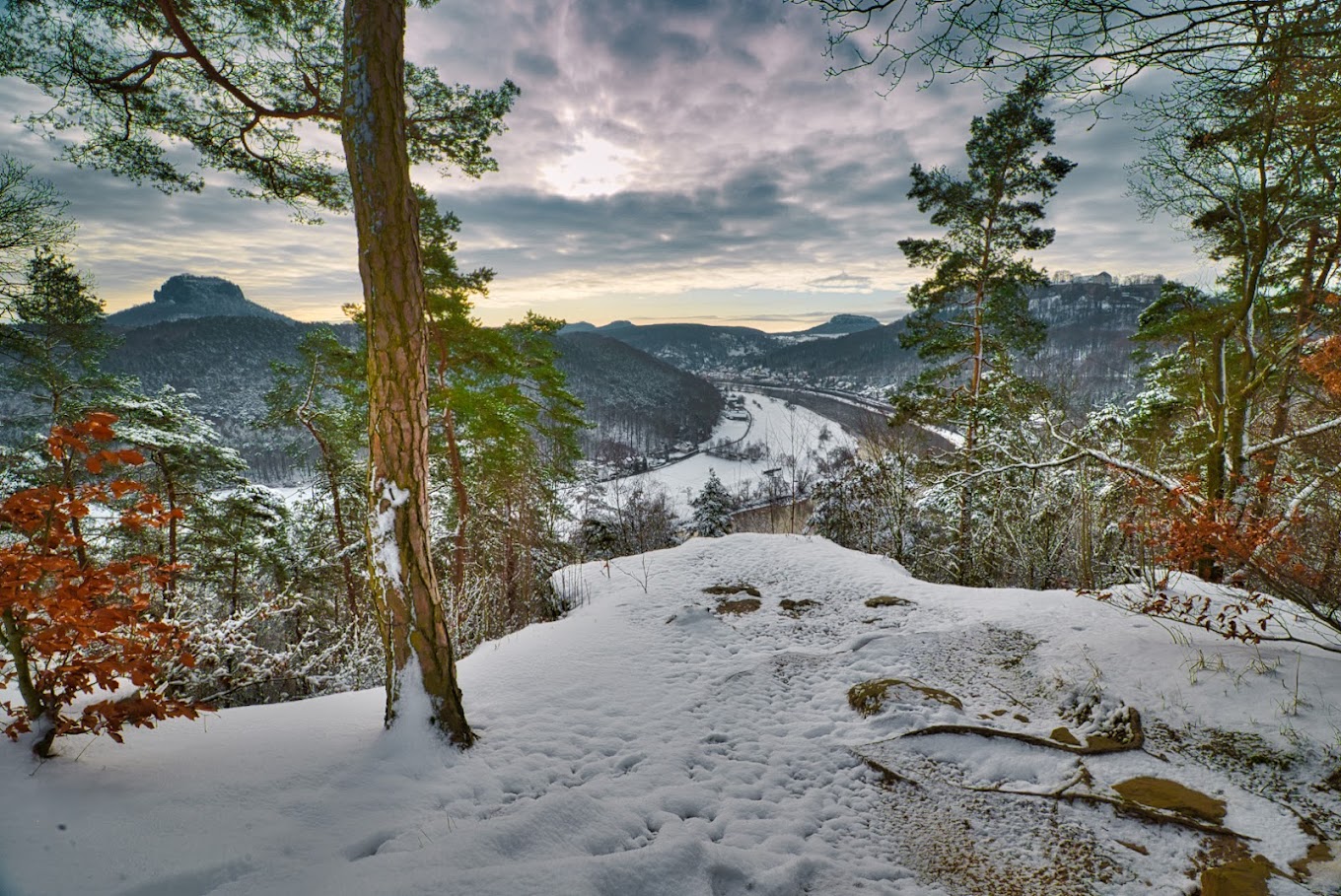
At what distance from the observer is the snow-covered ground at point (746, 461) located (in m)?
49.9

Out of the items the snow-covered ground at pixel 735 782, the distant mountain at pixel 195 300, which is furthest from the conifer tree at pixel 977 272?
the distant mountain at pixel 195 300

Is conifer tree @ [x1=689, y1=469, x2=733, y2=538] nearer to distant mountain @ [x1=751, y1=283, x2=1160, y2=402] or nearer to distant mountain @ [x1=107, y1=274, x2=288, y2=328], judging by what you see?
distant mountain @ [x1=751, y1=283, x2=1160, y2=402]

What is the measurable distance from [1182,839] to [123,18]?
940cm

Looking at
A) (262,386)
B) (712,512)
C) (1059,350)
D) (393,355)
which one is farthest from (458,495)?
(1059,350)

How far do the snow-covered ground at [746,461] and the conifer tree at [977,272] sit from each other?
25.4 meters

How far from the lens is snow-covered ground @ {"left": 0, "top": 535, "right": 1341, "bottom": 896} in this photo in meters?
2.15

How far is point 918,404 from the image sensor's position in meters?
12.4

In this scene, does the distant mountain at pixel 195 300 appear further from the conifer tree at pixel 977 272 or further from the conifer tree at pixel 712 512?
the conifer tree at pixel 977 272

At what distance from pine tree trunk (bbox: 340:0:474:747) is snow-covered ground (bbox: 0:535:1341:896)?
1.70 ft

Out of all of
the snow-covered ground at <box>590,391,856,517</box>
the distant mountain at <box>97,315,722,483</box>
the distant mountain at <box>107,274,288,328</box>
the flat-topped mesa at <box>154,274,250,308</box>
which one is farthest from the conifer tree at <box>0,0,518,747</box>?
the flat-topped mesa at <box>154,274,250,308</box>

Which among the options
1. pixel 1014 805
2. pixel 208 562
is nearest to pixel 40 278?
pixel 208 562

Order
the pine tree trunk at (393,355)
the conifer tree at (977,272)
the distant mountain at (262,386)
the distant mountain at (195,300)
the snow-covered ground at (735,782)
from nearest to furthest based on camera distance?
the snow-covered ground at (735,782) < the pine tree trunk at (393,355) < the conifer tree at (977,272) < the distant mountain at (262,386) < the distant mountain at (195,300)

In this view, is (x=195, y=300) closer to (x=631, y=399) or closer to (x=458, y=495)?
(x=631, y=399)

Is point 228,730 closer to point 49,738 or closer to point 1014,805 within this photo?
point 49,738
